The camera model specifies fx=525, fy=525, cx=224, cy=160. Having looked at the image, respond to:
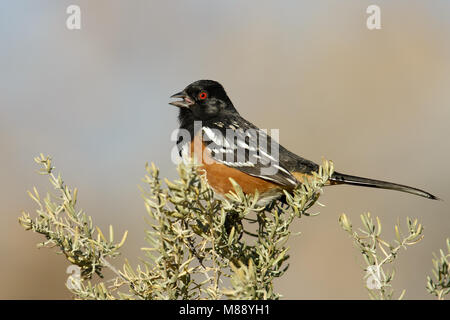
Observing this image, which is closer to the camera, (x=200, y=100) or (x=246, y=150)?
(x=246, y=150)

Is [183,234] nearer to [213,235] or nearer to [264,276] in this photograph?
[213,235]

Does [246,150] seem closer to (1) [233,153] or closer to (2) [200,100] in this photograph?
(1) [233,153]

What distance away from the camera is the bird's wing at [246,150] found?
2.78m

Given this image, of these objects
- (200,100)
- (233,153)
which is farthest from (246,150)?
(200,100)

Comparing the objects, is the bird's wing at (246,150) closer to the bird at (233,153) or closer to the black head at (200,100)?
the bird at (233,153)

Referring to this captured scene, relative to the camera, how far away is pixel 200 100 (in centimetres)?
325

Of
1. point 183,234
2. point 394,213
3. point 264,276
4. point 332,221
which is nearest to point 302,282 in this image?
point 332,221

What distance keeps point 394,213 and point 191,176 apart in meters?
3.05

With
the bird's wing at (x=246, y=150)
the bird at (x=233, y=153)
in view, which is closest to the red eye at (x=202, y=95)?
the bird at (x=233, y=153)

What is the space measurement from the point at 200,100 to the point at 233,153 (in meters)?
0.55

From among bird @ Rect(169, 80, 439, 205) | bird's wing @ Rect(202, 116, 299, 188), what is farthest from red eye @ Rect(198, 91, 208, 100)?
bird's wing @ Rect(202, 116, 299, 188)

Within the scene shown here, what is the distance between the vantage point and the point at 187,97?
324 centimetres

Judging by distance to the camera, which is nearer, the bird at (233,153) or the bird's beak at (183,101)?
the bird at (233,153)

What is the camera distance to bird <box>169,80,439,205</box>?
8.97 feet
